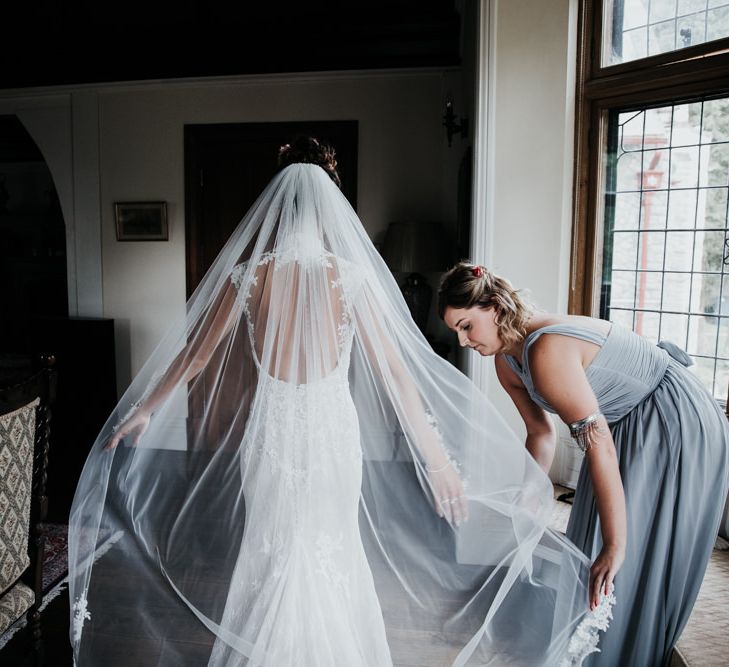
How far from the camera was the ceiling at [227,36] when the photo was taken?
3.84 metres

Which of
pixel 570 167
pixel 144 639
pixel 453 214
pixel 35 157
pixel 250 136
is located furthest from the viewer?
pixel 35 157

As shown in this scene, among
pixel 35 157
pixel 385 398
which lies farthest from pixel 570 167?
pixel 35 157

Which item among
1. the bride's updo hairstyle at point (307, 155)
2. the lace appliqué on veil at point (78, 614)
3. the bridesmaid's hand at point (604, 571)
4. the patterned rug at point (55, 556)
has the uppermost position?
the bride's updo hairstyle at point (307, 155)

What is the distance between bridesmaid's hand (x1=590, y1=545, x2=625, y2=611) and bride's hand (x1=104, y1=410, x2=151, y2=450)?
126cm

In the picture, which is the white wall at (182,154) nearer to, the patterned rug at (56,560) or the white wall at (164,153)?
the white wall at (164,153)

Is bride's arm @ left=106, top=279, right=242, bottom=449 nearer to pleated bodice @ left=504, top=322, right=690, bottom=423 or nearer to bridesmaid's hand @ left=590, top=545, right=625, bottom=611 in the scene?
pleated bodice @ left=504, top=322, right=690, bottom=423

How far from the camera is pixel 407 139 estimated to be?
13.9 ft

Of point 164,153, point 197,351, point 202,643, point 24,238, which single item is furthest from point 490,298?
point 24,238

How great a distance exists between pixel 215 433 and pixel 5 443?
53cm

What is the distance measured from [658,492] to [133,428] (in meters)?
1.48

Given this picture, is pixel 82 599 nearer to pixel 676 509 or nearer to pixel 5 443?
pixel 5 443

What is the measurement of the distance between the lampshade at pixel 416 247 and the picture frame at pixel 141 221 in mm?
1861

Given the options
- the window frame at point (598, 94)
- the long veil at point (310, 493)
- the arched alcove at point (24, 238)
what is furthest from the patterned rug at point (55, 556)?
the arched alcove at point (24, 238)

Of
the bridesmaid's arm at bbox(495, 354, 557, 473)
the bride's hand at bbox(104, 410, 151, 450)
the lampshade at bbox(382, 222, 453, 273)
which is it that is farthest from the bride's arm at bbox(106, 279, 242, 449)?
the lampshade at bbox(382, 222, 453, 273)
